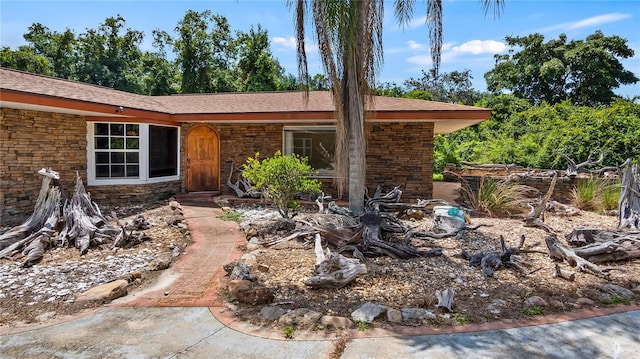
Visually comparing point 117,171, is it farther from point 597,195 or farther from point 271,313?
point 597,195

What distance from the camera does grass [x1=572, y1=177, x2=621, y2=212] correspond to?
846cm

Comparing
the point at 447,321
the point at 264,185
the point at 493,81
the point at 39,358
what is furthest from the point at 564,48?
the point at 39,358

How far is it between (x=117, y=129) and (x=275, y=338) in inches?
325

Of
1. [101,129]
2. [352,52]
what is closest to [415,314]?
[352,52]

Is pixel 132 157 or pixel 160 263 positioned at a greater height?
pixel 132 157

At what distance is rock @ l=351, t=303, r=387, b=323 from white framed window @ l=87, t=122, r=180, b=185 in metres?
7.95

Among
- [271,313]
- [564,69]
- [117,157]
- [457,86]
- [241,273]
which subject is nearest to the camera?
[271,313]

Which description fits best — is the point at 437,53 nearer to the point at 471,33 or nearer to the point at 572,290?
the point at 471,33

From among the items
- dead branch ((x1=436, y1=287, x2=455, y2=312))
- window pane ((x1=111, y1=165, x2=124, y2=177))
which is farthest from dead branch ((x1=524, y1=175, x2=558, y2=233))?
window pane ((x1=111, y1=165, x2=124, y2=177))

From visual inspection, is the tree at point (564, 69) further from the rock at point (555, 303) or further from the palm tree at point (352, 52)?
the rock at point (555, 303)

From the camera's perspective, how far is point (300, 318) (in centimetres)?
331

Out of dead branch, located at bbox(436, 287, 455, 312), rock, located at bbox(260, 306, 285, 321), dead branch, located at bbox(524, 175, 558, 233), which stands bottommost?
rock, located at bbox(260, 306, 285, 321)

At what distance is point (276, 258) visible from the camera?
16.3ft

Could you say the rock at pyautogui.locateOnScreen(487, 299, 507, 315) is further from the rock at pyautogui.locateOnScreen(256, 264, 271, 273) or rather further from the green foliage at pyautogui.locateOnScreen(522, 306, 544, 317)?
the rock at pyautogui.locateOnScreen(256, 264, 271, 273)
